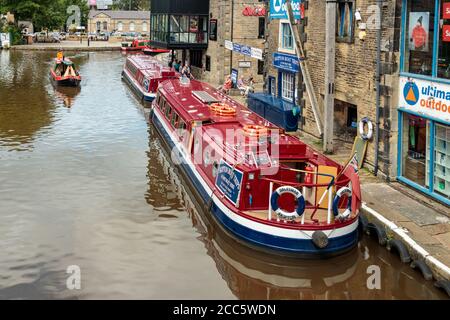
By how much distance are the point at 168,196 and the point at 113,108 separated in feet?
48.7

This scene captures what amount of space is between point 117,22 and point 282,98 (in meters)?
91.0

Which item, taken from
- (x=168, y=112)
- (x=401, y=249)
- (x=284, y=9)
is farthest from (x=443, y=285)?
(x=168, y=112)

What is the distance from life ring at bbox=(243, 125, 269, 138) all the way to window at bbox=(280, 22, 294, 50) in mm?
9933

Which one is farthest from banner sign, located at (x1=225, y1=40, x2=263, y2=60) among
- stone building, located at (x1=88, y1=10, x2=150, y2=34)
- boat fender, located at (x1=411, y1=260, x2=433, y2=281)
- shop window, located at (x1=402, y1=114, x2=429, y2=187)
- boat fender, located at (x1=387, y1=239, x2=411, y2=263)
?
stone building, located at (x1=88, y1=10, x2=150, y2=34)

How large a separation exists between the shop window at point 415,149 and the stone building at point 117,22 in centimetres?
9900

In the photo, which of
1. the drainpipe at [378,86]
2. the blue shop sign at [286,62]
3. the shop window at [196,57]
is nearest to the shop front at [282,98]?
the blue shop sign at [286,62]

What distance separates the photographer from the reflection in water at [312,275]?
36.6ft

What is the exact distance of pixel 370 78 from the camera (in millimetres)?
17438

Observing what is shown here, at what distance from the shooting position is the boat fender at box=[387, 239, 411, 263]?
11961 millimetres

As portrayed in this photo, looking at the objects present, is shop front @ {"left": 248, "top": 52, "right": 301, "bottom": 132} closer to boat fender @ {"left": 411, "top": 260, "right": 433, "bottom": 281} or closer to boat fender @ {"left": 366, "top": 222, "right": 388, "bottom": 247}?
Answer: boat fender @ {"left": 366, "top": 222, "right": 388, "bottom": 247}

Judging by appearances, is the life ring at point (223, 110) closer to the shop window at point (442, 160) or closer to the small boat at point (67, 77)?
the shop window at point (442, 160)

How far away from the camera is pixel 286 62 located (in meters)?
24.5
